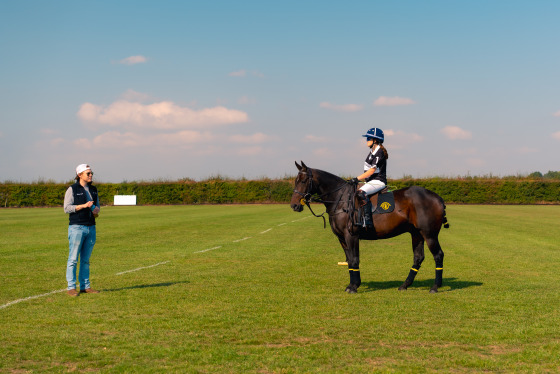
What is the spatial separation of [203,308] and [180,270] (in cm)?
520

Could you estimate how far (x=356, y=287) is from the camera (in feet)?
37.2

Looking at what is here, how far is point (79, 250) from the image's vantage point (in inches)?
443

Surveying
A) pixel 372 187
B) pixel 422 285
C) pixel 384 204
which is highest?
pixel 372 187

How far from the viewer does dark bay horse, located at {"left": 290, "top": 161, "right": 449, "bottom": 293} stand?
1137 centimetres

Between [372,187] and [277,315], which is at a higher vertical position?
[372,187]

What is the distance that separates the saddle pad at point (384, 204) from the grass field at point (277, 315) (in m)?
1.63

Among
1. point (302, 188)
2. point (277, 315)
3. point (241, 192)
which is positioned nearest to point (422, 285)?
point (302, 188)

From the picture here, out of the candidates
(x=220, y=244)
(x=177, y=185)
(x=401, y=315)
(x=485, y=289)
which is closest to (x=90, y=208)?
(x=401, y=315)

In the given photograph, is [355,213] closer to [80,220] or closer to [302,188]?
[302,188]

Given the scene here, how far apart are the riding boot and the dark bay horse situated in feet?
0.53

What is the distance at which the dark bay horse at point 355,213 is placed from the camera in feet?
37.3

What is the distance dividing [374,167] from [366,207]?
32.0 inches

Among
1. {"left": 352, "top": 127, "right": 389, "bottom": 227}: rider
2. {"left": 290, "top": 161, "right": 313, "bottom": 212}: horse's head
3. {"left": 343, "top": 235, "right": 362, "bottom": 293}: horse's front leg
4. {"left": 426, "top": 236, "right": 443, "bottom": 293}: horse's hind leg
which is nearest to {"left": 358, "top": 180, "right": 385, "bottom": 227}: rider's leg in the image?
{"left": 352, "top": 127, "right": 389, "bottom": 227}: rider

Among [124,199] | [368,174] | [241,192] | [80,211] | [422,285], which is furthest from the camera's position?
[124,199]
